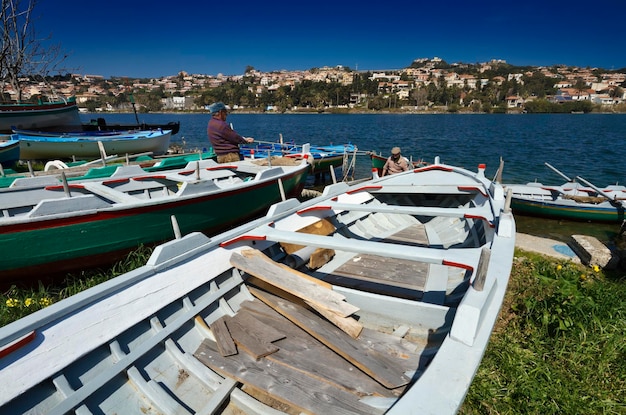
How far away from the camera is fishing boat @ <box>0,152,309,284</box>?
4.93 m

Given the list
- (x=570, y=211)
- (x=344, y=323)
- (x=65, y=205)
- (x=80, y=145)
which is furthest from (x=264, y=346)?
(x=80, y=145)

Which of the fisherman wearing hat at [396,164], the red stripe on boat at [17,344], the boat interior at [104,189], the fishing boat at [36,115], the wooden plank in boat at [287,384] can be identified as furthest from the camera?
the fishing boat at [36,115]

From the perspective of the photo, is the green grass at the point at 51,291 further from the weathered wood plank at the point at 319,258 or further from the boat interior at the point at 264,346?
the weathered wood plank at the point at 319,258

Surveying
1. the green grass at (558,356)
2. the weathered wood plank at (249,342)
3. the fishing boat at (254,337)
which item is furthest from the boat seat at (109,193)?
the green grass at (558,356)

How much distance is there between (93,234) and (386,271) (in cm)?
489

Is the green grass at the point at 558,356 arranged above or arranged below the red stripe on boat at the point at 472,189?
below

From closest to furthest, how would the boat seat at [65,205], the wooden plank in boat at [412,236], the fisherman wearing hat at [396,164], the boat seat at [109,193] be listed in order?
1. the boat seat at [65,205]
2. the wooden plank in boat at [412,236]
3. the boat seat at [109,193]
4. the fisherman wearing hat at [396,164]

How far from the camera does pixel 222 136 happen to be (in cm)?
921

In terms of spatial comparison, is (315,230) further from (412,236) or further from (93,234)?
(93,234)

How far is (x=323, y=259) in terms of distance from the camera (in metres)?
4.91

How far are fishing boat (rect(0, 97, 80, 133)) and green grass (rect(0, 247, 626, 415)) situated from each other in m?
20.1

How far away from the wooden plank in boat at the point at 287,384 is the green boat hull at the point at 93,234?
368 centimetres

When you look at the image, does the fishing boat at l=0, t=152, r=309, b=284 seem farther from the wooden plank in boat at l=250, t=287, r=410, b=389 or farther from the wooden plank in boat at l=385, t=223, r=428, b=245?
the wooden plank in boat at l=385, t=223, r=428, b=245

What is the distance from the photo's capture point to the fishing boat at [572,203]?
11.4 meters
